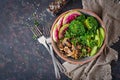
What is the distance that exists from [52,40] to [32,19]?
17cm

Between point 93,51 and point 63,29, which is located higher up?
point 63,29

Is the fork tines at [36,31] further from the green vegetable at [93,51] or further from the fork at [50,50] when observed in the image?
the green vegetable at [93,51]

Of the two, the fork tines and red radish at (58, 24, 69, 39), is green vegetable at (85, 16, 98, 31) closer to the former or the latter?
red radish at (58, 24, 69, 39)

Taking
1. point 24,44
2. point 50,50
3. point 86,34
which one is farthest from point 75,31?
point 24,44

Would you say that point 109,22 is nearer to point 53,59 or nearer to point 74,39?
point 74,39

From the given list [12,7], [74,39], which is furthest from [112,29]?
[12,7]

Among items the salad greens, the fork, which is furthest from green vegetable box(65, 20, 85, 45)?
the fork

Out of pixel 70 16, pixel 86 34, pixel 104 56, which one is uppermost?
pixel 70 16

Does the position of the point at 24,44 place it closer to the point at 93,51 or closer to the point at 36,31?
the point at 36,31

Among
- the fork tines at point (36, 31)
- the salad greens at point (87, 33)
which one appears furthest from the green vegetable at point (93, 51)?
the fork tines at point (36, 31)

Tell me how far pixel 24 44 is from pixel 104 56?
0.38m

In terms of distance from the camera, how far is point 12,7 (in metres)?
1.90

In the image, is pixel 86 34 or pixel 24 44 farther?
pixel 24 44

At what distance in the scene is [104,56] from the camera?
1765 millimetres
